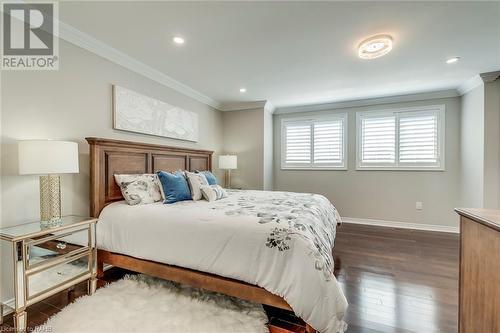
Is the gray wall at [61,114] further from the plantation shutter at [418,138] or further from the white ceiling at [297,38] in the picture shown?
the plantation shutter at [418,138]

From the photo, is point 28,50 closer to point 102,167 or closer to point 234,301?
point 102,167

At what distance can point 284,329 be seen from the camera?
1513 millimetres

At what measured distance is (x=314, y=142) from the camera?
4.90 meters

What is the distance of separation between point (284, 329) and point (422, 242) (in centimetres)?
307

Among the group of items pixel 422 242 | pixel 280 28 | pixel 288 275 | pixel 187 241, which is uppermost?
pixel 280 28

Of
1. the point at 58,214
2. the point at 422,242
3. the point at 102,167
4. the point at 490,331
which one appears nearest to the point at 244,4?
the point at 102,167

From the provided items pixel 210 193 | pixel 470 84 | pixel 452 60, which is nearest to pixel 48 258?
pixel 210 193

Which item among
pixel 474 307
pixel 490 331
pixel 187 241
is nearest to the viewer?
pixel 490 331

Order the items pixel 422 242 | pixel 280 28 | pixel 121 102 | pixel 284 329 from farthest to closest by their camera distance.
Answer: pixel 422 242 → pixel 121 102 → pixel 280 28 → pixel 284 329

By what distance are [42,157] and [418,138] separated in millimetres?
5301

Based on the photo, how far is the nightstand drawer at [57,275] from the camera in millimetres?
1627

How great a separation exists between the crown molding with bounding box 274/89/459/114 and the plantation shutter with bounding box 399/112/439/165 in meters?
0.29

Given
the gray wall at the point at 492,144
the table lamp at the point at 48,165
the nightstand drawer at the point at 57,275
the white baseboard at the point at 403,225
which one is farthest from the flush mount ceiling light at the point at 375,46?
the nightstand drawer at the point at 57,275

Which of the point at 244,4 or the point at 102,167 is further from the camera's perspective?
the point at 102,167
